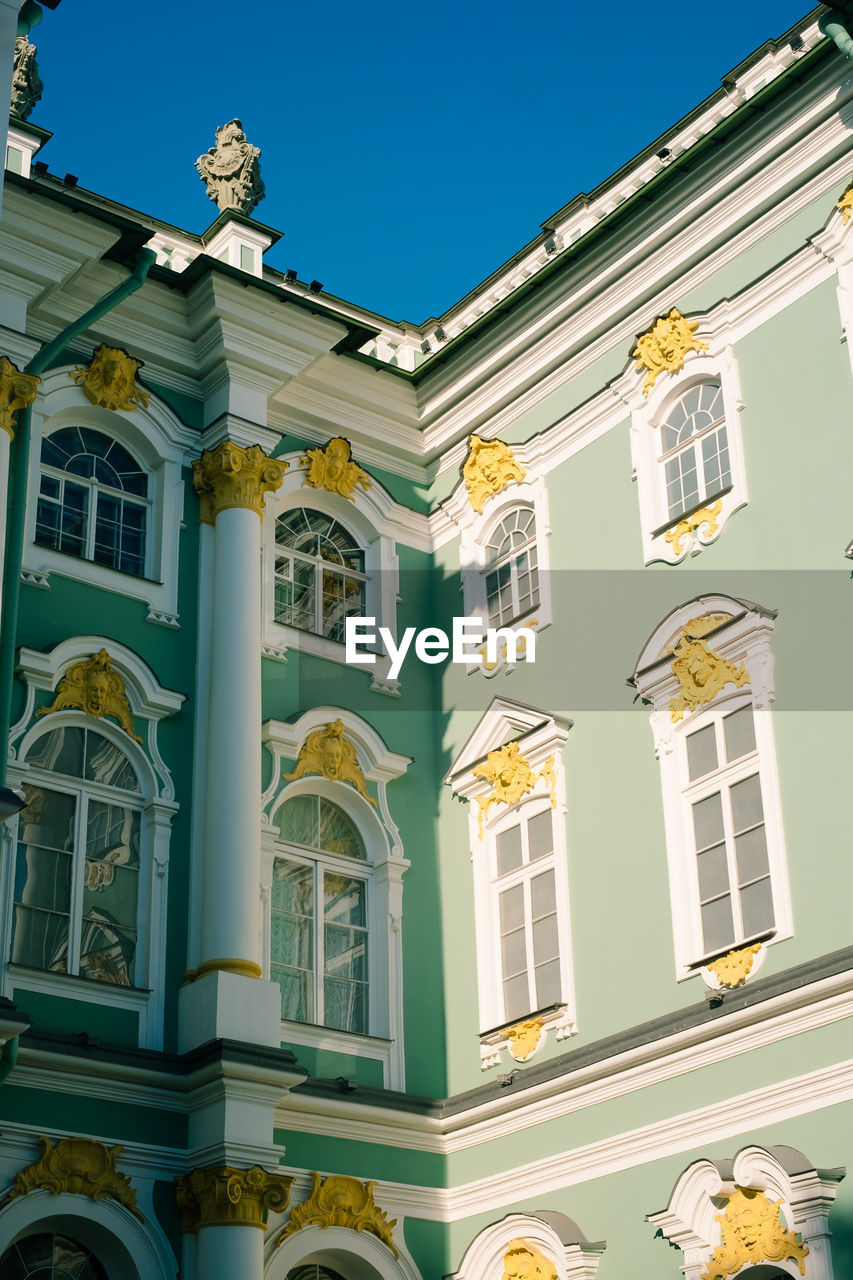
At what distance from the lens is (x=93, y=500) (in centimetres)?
1437

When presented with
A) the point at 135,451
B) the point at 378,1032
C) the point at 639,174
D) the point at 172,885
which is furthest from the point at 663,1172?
the point at 639,174

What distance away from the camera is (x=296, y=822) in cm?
1442

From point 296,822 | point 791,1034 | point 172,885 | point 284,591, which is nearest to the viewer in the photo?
point 791,1034

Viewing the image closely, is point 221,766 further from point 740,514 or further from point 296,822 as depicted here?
point 740,514

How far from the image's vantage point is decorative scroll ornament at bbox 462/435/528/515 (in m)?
15.6

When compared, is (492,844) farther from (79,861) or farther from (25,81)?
(25,81)

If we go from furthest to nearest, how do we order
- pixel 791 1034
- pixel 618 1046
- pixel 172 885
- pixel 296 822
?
pixel 296 822 < pixel 172 885 < pixel 618 1046 < pixel 791 1034

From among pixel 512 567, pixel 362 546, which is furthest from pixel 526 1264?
pixel 362 546

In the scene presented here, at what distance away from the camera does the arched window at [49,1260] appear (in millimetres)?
11594

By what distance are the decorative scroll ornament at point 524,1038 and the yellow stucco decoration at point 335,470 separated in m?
5.21

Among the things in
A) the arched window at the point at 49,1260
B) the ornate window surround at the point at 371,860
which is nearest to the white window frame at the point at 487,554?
the ornate window surround at the point at 371,860

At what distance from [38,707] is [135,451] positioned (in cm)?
279

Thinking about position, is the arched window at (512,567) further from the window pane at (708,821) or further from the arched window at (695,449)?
Result: the window pane at (708,821)

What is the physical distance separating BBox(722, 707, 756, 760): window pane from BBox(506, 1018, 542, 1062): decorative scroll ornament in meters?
2.64
